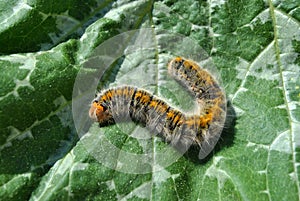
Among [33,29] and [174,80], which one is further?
[174,80]

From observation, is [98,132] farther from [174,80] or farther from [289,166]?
[289,166]

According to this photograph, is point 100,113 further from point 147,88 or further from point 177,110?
point 177,110

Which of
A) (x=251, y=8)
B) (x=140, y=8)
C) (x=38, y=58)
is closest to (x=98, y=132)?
(x=38, y=58)

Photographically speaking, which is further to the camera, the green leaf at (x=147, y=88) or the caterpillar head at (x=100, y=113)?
the caterpillar head at (x=100, y=113)

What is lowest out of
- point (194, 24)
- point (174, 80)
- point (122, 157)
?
point (122, 157)
